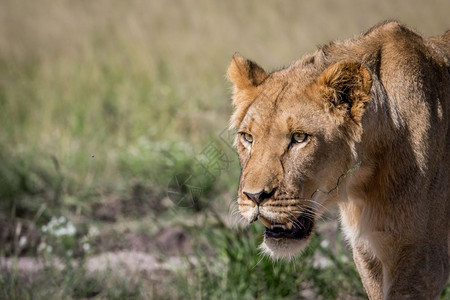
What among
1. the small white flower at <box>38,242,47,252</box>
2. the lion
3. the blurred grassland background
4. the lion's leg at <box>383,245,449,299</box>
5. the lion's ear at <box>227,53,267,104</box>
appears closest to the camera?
the lion

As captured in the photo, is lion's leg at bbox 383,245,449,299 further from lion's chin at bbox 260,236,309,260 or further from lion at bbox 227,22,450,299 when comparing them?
lion's chin at bbox 260,236,309,260

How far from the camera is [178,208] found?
641cm

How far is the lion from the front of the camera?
3400 millimetres

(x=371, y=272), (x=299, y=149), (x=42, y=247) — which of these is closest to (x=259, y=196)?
(x=299, y=149)

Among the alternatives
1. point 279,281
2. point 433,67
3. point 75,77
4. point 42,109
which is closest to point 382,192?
A: point 433,67

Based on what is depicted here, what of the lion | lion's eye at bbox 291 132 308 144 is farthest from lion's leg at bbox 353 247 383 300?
lion's eye at bbox 291 132 308 144

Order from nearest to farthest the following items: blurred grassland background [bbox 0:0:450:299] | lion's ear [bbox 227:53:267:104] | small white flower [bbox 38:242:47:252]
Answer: lion's ear [bbox 227:53:267:104] → blurred grassland background [bbox 0:0:450:299] → small white flower [bbox 38:242:47:252]

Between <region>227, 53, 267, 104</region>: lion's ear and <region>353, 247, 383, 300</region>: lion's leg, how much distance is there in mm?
931

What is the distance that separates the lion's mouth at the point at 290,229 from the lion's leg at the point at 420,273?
436 mm

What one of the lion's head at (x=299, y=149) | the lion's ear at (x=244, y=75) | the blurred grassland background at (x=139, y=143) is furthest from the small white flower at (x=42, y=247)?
the lion's head at (x=299, y=149)

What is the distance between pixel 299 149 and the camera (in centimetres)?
340

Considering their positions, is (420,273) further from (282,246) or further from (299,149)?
(299,149)

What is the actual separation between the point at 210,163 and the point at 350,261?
48.1 inches

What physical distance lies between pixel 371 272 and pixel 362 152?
0.73 metres
